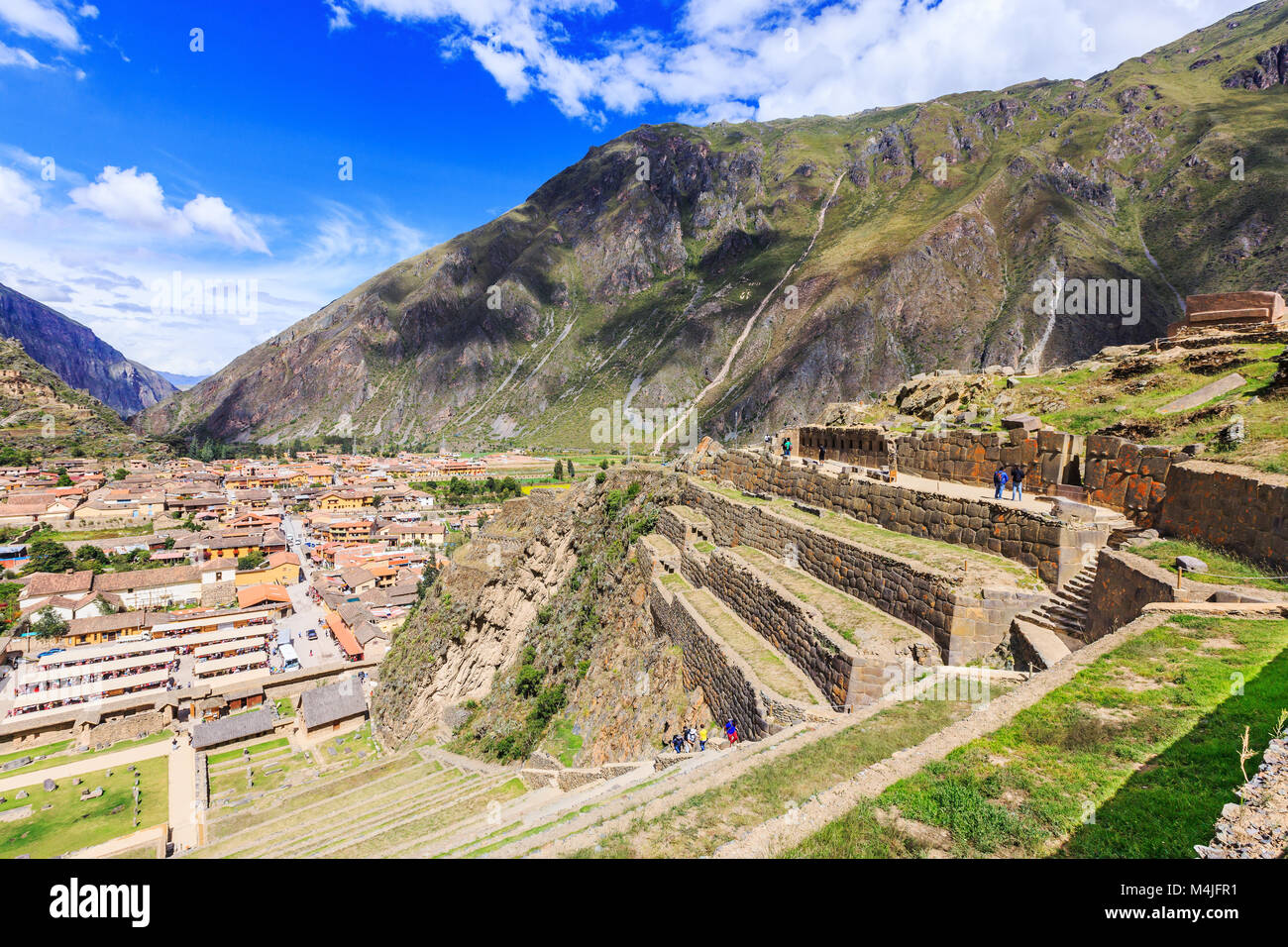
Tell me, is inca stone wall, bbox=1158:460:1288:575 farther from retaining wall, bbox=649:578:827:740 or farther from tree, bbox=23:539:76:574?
tree, bbox=23:539:76:574

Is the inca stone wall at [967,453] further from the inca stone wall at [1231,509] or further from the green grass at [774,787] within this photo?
the green grass at [774,787]

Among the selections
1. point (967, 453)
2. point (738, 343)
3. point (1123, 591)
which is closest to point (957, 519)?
point (1123, 591)

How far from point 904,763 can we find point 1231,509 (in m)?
6.86

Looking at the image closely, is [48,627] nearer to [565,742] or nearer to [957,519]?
[565,742]

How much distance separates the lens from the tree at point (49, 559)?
64.9 m

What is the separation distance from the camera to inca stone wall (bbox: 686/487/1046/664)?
347 inches

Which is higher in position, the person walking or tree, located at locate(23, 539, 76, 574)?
the person walking

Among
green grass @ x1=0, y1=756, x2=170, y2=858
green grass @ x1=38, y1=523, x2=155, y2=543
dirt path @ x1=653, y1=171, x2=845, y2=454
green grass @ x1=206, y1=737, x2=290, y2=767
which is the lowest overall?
green grass @ x1=206, y1=737, x2=290, y2=767

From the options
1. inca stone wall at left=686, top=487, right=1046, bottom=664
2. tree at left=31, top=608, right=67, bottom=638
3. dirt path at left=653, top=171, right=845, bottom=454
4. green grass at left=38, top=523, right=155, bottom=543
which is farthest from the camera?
dirt path at left=653, top=171, right=845, bottom=454

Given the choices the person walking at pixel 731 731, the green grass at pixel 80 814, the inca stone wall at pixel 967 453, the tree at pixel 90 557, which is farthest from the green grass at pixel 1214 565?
the tree at pixel 90 557

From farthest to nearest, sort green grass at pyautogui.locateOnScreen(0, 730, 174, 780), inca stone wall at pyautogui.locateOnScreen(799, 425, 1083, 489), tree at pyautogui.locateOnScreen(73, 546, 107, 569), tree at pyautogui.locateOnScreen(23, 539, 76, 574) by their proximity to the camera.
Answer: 1. tree at pyautogui.locateOnScreen(73, 546, 107, 569)
2. tree at pyautogui.locateOnScreen(23, 539, 76, 574)
3. green grass at pyautogui.locateOnScreen(0, 730, 174, 780)
4. inca stone wall at pyautogui.locateOnScreen(799, 425, 1083, 489)

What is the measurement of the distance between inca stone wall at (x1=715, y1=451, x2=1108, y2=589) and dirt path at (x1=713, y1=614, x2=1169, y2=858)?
2.20m

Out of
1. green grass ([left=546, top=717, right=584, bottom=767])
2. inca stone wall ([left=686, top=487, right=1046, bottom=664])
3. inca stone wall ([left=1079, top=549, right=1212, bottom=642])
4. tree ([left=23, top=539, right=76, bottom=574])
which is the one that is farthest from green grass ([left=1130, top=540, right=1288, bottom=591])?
tree ([left=23, top=539, right=76, bottom=574])
